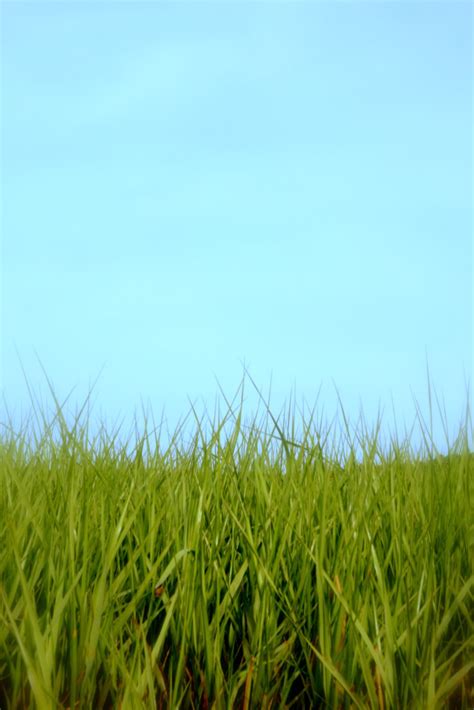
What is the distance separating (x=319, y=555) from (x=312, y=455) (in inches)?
34.5

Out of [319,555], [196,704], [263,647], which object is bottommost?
[196,704]

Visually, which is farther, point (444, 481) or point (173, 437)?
point (173, 437)

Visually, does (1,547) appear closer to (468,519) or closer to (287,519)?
(287,519)

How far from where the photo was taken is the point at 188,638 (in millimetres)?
2139

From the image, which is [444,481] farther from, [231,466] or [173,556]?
[173,556]

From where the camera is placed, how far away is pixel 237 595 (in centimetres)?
233

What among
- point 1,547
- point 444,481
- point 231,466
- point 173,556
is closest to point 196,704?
point 173,556

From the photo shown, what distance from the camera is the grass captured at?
1.93m

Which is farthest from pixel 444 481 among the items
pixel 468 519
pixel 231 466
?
pixel 231 466

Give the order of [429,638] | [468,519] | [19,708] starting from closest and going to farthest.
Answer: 1. [19,708]
2. [429,638]
3. [468,519]

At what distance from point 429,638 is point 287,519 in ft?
1.79

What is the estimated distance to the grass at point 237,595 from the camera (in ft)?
→ 6.35

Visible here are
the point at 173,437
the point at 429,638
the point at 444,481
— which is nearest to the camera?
the point at 429,638

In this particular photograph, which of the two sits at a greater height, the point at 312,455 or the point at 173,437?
the point at 173,437
